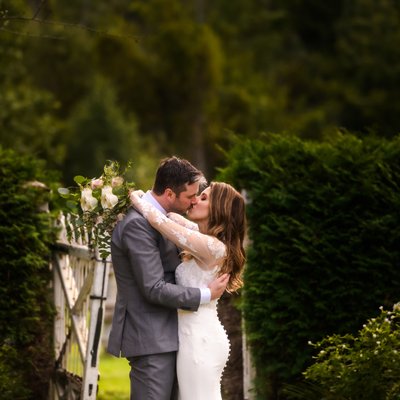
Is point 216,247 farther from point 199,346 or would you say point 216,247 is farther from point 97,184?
point 97,184

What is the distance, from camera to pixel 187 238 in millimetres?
4914

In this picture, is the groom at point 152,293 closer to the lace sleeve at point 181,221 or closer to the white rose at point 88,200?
the lace sleeve at point 181,221

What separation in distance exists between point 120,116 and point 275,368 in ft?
86.1

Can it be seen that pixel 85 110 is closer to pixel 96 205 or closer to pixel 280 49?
pixel 280 49

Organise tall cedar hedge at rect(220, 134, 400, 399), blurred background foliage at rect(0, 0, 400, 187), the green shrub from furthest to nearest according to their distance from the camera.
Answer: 1. blurred background foliage at rect(0, 0, 400, 187)
2. tall cedar hedge at rect(220, 134, 400, 399)
3. the green shrub

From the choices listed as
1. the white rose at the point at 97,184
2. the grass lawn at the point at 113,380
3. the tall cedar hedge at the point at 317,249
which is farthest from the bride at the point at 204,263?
the grass lawn at the point at 113,380

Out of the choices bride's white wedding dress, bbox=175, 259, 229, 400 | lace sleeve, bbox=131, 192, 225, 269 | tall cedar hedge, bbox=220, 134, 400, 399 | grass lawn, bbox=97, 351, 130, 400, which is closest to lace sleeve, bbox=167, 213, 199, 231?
lace sleeve, bbox=131, 192, 225, 269

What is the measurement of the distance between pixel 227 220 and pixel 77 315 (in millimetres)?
2310

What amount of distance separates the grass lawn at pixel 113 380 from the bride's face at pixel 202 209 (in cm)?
431

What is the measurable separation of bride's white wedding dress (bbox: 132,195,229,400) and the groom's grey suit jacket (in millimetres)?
72

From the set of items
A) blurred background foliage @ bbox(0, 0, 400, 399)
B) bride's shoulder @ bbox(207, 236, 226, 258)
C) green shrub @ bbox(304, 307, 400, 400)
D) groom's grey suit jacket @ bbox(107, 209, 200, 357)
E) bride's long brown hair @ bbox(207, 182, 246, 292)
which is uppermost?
blurred background foliage @ bbox(0, 0, 400, 399)

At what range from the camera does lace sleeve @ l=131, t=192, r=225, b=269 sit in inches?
193

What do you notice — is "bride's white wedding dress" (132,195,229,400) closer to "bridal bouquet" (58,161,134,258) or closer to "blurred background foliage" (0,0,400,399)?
"bridal bouquet" (58,161,134,258)

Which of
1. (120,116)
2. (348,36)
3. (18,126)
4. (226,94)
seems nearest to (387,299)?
(18,126)
